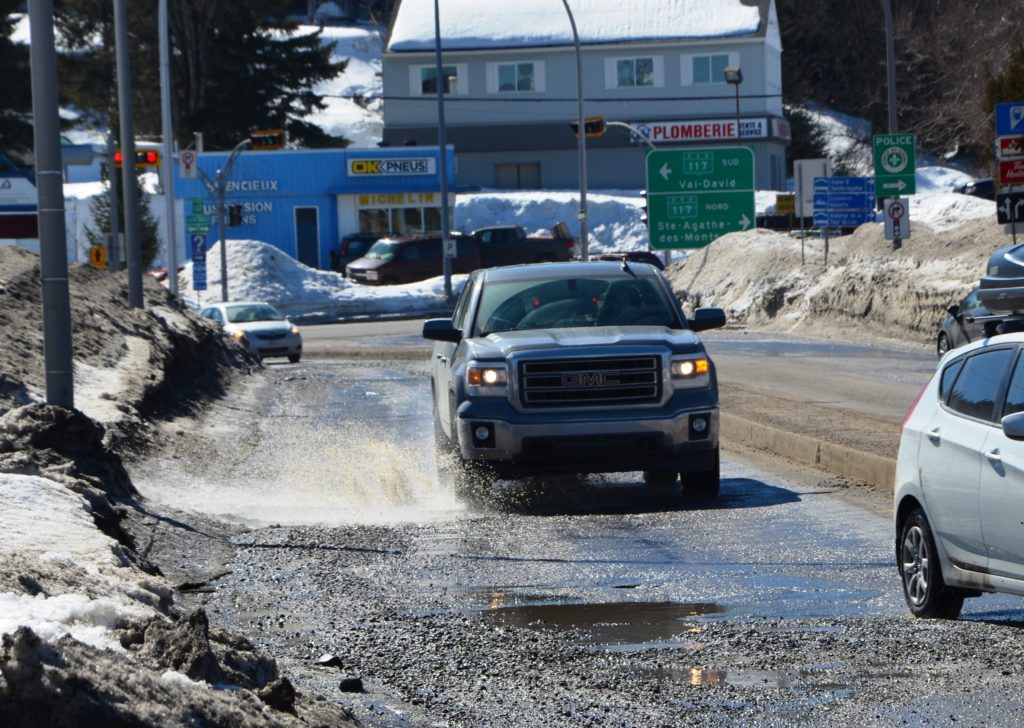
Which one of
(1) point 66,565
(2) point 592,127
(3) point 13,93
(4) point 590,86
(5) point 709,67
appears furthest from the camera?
(4) point 590,86

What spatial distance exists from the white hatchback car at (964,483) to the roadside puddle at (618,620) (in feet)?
3.35

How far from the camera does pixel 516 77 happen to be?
77875mm

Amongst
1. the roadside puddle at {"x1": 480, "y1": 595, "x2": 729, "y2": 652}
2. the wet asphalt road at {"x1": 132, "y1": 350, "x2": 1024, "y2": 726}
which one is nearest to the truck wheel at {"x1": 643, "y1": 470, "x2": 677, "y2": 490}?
the wet asphalt road at {"x1": 132, "y1": 350, "x2": 1024, "y2": 726}

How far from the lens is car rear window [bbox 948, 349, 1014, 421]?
7406mm

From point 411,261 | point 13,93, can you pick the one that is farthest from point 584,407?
point 13,93

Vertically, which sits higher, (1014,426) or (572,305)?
(572,305)

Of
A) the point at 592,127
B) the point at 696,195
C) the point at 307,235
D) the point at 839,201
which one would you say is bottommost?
the point at 307,235

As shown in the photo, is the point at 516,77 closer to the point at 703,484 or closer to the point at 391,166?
the point at 391,166

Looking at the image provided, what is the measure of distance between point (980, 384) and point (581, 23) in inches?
2858

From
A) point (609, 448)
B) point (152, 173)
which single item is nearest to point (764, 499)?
point (609, 448)

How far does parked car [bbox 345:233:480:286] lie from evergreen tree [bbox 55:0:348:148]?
20.2 metres

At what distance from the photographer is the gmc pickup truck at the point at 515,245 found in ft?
205

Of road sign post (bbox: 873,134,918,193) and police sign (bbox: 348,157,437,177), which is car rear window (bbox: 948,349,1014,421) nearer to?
road sign post (bbox: 873,134,918,193)

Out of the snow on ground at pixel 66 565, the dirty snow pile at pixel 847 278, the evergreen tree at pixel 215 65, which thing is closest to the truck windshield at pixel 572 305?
the snow on ground at pixel 66 565
